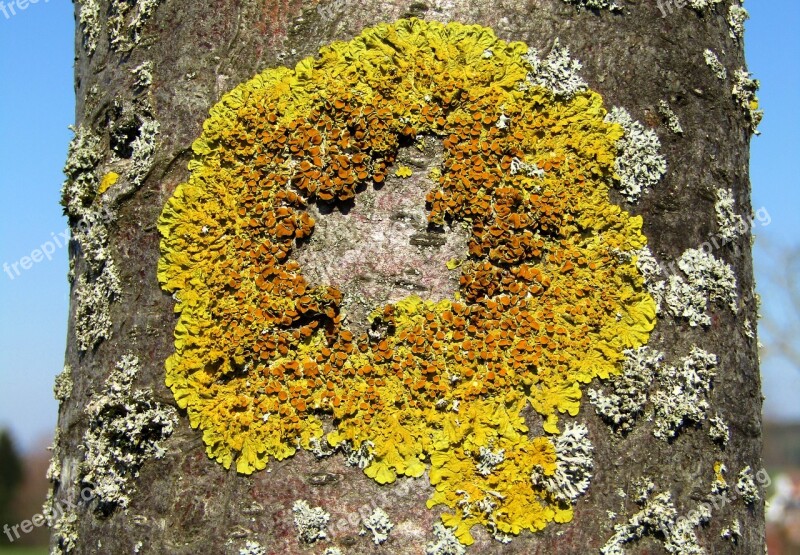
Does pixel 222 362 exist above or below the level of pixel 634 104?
below

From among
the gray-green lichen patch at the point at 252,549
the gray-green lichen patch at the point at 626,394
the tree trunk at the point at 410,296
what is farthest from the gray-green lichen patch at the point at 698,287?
the gray-green lichen patch at the point at 252,549

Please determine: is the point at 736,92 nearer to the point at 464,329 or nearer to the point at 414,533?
the point at 464,329

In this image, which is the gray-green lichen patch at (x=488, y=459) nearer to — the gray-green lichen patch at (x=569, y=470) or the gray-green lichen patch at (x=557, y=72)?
the gray-green lichen patch at (x=569, y=470)

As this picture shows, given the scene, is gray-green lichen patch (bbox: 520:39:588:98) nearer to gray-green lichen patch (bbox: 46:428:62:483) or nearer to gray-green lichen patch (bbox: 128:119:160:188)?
gray-green lichen patch (bbox: 128:119:160:188)

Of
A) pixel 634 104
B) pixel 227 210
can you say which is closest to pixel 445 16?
pixel 634 104

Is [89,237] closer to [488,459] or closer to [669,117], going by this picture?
[488,459]

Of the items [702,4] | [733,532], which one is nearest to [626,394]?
[733,532]
